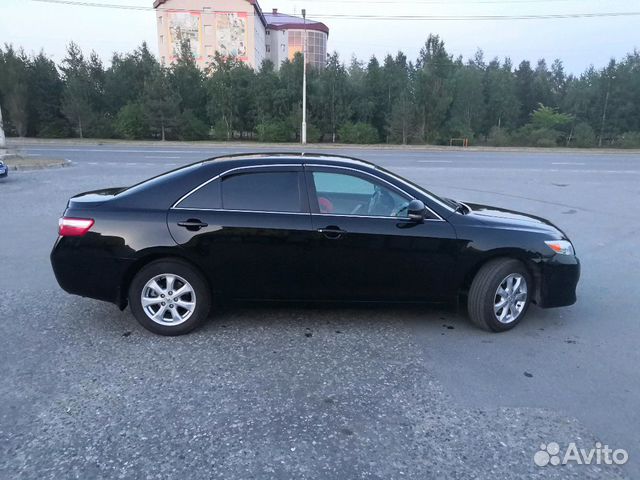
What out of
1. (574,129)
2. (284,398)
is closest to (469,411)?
(284,398)

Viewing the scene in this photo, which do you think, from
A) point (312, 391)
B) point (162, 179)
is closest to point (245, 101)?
point (162, 179)

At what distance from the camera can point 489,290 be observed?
4438 millimetres

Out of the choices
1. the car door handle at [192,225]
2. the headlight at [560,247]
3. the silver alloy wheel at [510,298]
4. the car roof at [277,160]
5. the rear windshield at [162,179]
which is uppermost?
the car roof at [277,160]

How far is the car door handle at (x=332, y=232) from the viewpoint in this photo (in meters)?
4.32

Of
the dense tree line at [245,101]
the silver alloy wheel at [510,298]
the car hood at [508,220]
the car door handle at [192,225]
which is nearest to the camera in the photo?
the car door handle at [192,225]

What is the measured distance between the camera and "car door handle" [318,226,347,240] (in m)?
4.32

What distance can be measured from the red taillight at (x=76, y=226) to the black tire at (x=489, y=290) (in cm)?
338

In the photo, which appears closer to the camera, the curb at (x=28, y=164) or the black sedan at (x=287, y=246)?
the black sedan at (x=287, y=246)

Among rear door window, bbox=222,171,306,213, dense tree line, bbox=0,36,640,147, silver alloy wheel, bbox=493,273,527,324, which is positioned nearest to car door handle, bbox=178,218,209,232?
rear door window, bbox=222,171,306,213

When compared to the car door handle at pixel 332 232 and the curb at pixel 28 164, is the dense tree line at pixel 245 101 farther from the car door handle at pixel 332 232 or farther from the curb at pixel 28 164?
the car door handle at pixel 332 232

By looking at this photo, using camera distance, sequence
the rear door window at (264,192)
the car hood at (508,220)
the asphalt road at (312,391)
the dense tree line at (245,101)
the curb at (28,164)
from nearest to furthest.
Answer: the asphalt road at (312,391) → the rear door window at (264,192) → the car hood at (508,220) → the curb at (28,164) → the dense tree line at (245,101)

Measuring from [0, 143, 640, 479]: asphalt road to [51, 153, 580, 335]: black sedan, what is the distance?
365mm

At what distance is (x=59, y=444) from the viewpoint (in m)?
2.92

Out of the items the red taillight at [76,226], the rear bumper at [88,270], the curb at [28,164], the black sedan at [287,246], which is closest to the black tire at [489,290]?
the black sedan at [287,246]
